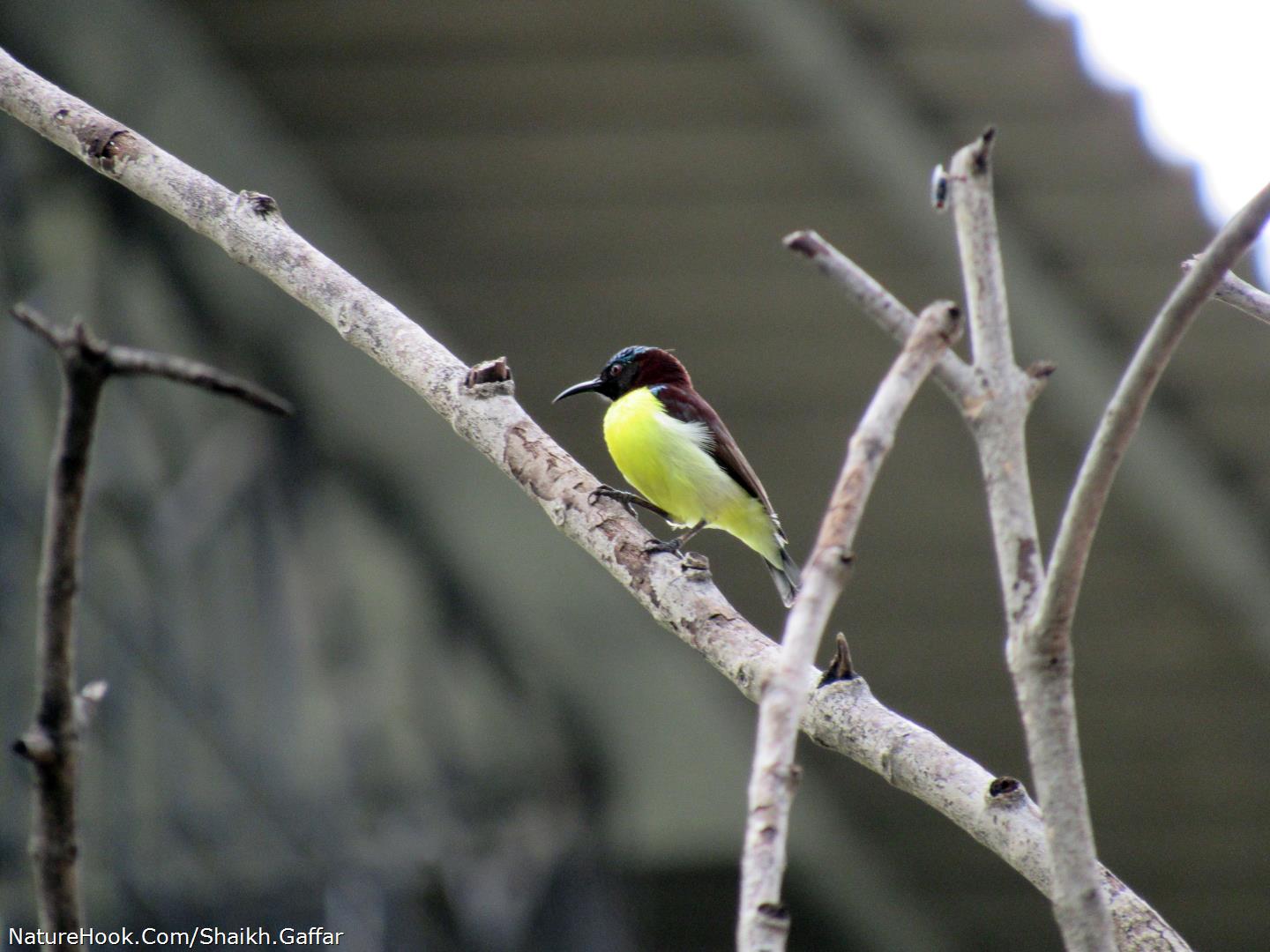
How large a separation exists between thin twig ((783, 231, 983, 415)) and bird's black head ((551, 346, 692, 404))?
9.53 ft

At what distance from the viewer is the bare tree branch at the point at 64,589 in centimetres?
84

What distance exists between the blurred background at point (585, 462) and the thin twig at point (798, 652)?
3.51 metres

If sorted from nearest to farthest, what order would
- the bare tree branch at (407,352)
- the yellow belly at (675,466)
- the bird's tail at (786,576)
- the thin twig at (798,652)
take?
the thin twig at (798,652) → the bare tree branch at (407,352) → the yellow belly at (675,466) → the bird's tail at (786,576)

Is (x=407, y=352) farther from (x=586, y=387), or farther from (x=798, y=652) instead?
(x=586, y=387)

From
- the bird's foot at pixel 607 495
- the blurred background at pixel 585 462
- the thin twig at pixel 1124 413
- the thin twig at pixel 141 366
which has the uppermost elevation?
the blurred background at pixel 585 462

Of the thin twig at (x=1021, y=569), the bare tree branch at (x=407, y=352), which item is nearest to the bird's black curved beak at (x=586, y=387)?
the bare tree branch at (x=407, y=352)

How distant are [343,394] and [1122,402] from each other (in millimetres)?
6531

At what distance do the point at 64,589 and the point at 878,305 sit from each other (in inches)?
25.7

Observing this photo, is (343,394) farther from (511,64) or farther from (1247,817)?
(1247,817)

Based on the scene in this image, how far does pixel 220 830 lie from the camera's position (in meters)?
6.66

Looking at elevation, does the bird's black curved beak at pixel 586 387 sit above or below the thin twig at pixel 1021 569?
above

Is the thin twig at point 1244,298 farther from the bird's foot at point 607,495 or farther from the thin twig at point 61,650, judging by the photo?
the thin twig at point 61,650

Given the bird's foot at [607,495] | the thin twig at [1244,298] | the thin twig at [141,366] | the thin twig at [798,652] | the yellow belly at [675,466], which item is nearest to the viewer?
the thin twig at [141,366]

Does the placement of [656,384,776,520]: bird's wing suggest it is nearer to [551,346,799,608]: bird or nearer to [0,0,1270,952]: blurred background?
[551,346,799,608]: bird
